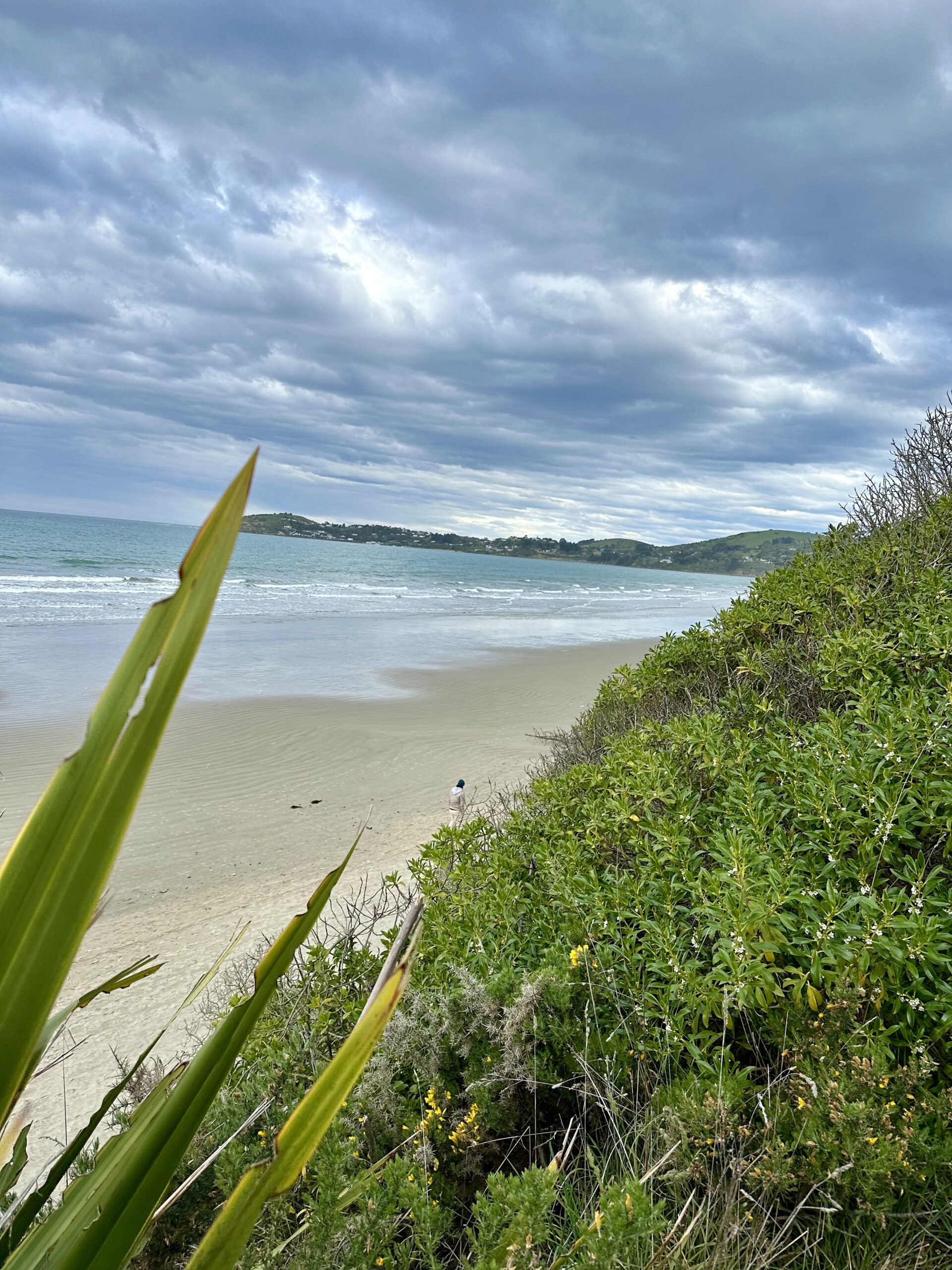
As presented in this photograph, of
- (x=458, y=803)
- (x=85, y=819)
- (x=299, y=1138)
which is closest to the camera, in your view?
(x=85, y=819)

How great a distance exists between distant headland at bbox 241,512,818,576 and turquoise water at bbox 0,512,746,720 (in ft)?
201

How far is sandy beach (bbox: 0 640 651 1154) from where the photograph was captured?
15.5 feet

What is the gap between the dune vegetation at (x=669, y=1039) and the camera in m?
1.82

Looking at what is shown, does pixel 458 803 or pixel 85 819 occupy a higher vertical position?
pixel 85 819

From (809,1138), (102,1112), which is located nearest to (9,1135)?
(102,1112)

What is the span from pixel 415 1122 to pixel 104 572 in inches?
1769

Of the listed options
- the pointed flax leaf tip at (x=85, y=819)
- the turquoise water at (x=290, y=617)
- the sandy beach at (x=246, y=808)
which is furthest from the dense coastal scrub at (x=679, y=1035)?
the turquoise water at (x=290, y=617)

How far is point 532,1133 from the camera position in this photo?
2.30 metres

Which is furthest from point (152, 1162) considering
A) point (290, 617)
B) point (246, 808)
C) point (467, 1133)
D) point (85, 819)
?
point (290, 617)

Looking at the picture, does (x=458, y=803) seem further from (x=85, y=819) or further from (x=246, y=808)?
(x=85, y=819)

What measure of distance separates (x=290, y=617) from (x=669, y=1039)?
27.0 m

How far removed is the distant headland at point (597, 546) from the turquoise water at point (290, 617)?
61.1 metres

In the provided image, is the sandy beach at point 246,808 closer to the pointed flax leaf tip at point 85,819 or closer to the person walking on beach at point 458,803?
the person walking on beach at point 458,803

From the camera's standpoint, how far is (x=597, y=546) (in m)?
149
